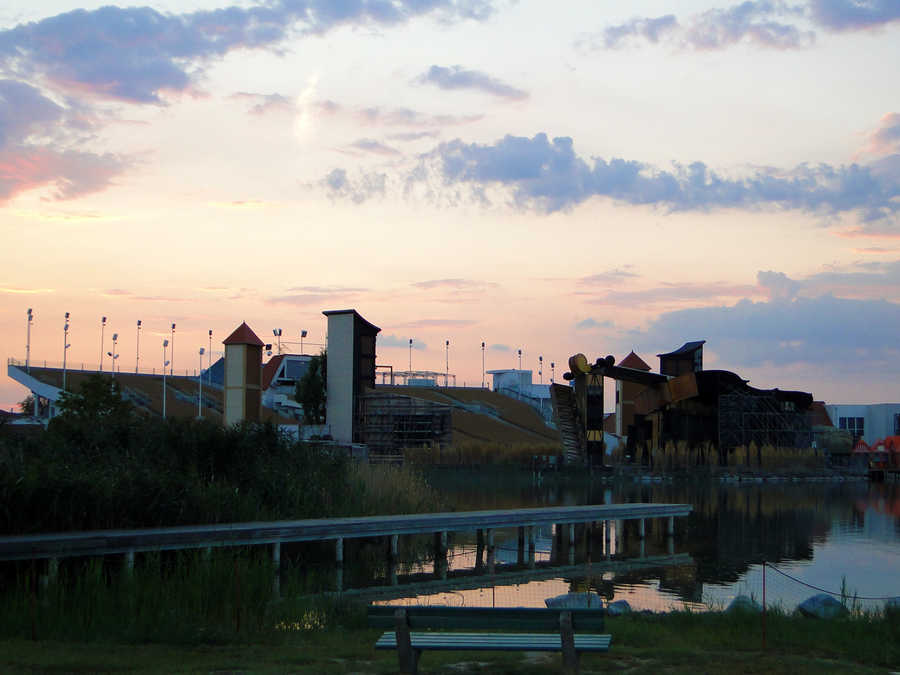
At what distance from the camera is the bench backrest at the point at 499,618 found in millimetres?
8156

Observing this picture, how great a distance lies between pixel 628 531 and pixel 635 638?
18.4 m

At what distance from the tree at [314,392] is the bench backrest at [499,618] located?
54927 millimetres

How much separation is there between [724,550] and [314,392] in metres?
41.8

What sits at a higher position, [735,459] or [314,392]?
[314,392]

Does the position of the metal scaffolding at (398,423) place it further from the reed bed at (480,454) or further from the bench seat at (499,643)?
the bench seat at (499,643)

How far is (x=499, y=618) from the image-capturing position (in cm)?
816

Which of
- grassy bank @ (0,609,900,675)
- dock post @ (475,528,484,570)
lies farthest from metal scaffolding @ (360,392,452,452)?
grassy bank @ (0,609,900,675)

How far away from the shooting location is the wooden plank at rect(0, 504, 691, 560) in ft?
44.0

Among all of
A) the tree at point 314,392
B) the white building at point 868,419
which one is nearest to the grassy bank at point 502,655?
the tree at point 314,392

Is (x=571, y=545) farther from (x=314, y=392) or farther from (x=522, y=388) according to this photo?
(x=522, y=388)

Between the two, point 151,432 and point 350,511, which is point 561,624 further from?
point 350,511

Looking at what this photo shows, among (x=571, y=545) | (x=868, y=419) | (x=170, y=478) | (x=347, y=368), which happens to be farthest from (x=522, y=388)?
(x=170, y=478)

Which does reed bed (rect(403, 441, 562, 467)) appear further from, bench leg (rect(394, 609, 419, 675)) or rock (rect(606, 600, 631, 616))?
bench leg (rect(394, 609, 419, 675))

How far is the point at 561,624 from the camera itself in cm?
806
